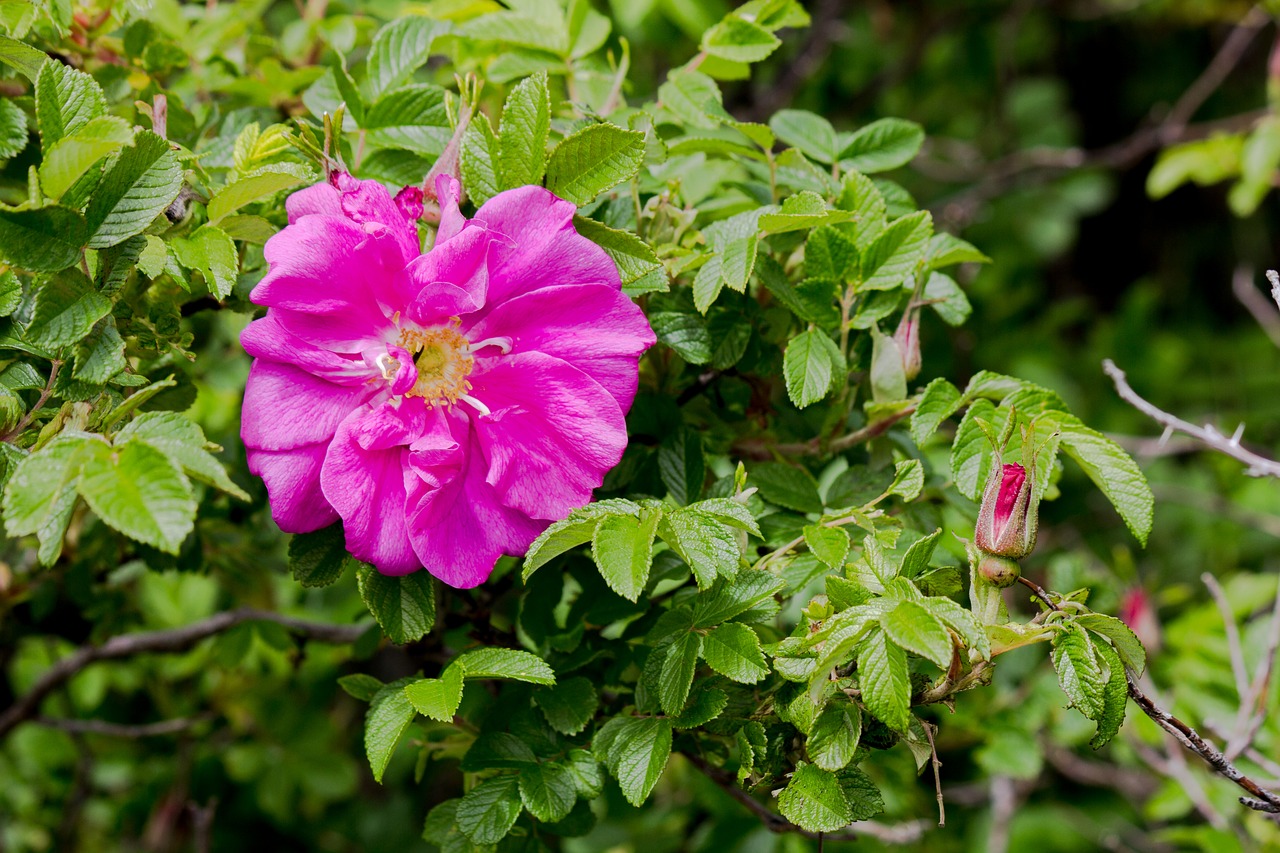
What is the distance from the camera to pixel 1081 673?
2.76 ft

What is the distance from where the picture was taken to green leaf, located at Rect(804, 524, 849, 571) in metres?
0.93

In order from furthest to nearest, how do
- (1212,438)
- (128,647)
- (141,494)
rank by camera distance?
(128,647), (1212,438), (141,494)

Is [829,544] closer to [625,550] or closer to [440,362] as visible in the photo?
[625,550]

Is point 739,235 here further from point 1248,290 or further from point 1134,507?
point 1248,290

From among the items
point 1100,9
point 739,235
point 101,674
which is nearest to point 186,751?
point 101,674

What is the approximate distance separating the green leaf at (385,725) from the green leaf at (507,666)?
2.4 inches

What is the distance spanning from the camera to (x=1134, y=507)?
0.94m

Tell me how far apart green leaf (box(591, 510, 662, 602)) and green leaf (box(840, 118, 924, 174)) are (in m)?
0.54

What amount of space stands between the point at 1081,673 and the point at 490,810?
498 mm

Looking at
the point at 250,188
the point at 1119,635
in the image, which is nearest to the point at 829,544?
the point at 1119,635

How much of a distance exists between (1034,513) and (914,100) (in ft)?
7.89

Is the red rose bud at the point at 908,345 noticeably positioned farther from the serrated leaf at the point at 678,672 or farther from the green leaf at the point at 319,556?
the green leaf at the point at 319,556

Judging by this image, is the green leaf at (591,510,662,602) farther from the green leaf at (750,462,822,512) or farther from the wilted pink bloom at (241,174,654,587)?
the green leaf at (750,462,822,512)

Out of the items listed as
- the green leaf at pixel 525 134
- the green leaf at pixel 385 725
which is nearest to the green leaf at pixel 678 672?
the green leaf at pixel 385 725
